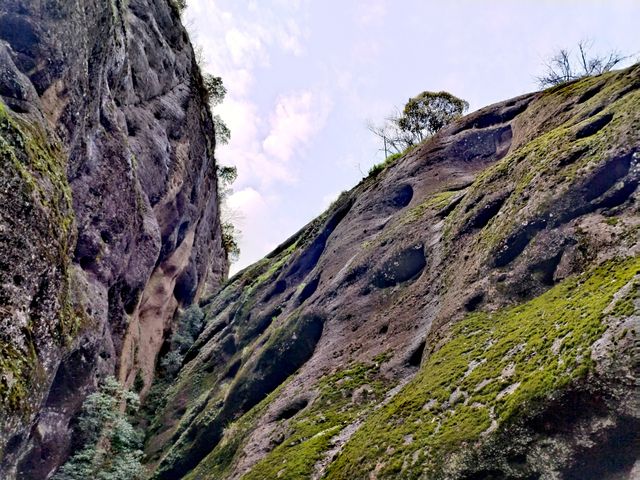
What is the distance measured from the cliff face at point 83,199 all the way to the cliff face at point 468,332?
7093 mm

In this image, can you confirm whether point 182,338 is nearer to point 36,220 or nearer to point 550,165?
point 36,220

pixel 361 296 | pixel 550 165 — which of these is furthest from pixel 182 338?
pixel 550 165

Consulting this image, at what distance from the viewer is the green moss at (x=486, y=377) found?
9.74 m

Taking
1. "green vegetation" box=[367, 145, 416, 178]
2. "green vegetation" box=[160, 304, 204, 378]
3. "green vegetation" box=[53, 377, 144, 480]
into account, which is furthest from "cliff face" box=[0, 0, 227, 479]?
"green vegetation" box=[367, 145, 416, 178]

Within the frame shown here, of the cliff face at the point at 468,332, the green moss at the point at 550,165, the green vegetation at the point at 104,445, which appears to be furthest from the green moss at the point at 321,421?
the green vegetation at the point at 104,445

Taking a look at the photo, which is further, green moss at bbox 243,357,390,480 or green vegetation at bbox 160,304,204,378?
green vegetation at bbox 160,304,204,378

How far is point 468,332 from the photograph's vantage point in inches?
Answer: 555

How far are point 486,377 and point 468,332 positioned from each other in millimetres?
2653

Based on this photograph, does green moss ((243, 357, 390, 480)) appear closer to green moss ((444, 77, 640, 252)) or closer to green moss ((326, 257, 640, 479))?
green moss ((326, 257, 640, 479))

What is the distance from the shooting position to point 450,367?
12992mm

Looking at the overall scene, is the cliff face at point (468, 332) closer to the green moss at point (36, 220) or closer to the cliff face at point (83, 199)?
the cliff face at point (83, 199)

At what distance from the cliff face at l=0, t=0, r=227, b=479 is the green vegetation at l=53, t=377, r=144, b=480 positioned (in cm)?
78

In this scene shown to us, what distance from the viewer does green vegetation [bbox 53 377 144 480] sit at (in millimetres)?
19844

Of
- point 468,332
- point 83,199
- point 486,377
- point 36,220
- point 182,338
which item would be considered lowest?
point 486,377
